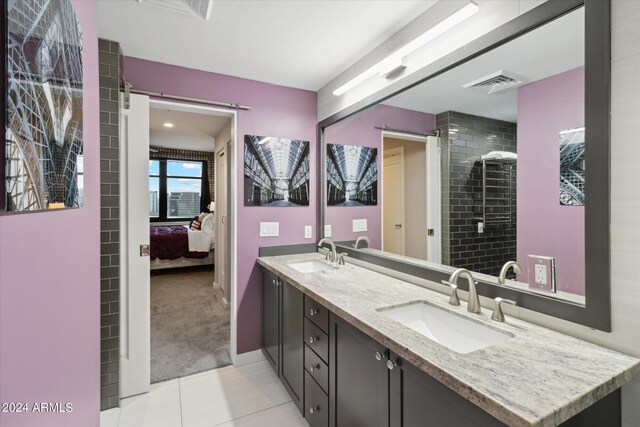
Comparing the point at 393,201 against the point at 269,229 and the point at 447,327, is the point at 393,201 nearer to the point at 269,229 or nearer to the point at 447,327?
the point at 447,327

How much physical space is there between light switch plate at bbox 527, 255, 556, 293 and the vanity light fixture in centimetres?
115

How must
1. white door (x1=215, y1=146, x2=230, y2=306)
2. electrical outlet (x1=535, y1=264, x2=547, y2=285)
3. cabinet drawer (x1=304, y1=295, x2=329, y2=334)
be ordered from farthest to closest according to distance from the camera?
white door (x1=215, y1=146, x2=230, y2=306) → cabinet drawer (x1=304, y1=295, x2=329, y2=334) → electrical outlet (x1=535, y1=264, x2=547, y2=285)

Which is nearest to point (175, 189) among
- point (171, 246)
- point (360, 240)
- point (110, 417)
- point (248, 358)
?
point (171, 246)

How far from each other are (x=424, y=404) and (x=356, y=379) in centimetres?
42

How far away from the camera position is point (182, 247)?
574 cm

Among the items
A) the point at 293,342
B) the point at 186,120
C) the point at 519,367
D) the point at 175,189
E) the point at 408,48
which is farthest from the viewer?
the point at 175,189

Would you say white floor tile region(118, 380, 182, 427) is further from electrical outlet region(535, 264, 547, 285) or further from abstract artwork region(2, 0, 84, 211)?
electrical outlet region(535, 264, 547, 285)

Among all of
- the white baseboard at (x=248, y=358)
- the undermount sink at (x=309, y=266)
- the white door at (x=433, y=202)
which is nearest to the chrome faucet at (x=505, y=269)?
the white door at (x=433, y=202)

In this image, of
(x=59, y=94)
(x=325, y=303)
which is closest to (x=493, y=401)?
(x=325, y=303)

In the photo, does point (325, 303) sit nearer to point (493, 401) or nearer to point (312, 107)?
point (493, 401)

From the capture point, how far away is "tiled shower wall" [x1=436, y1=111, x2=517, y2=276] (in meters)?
1.39

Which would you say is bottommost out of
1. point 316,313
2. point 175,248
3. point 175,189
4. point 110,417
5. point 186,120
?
point 110,417

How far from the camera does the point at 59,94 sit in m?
0.76

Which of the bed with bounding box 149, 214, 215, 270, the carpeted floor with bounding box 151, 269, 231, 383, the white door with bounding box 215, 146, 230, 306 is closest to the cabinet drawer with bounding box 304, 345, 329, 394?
the carpeted floor with bounding box 151, 269, 231, 383
